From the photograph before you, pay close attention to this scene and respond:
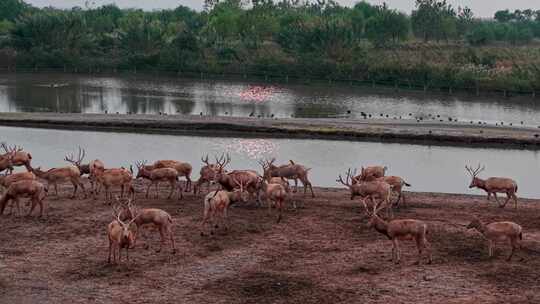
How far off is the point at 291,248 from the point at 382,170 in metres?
8.68

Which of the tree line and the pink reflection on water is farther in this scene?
the tree line

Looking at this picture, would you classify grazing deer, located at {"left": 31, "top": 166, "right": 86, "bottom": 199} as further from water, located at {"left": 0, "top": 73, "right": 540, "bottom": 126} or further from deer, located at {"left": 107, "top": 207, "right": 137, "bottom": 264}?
water, located at {"left": 0, "top": 73, "right": 540, "bottom": 126}

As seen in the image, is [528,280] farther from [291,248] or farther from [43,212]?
[43,212]

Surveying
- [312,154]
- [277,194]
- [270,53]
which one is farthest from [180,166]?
[270,53]

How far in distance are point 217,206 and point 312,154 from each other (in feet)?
72.5

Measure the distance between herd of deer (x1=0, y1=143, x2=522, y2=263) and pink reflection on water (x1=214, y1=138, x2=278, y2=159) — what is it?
42.3ft

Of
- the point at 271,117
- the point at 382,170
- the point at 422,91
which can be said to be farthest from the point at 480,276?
the point at 422,91

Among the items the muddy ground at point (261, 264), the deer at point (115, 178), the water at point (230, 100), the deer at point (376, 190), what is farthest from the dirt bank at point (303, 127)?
the deer at point (115, 178)

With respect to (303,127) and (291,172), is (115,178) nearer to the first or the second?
(291,172)

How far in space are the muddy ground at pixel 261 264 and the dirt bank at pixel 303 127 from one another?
24688 mm

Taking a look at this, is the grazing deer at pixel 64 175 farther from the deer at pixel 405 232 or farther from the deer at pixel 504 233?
the deer at pixel 504 233

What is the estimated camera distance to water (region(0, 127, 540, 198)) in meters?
42.0

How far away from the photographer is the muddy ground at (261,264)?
816 inches

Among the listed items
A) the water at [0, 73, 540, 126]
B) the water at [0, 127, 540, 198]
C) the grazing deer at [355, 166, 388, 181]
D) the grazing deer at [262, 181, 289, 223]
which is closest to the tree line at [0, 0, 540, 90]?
the water at [0, 73, 540, 126]
